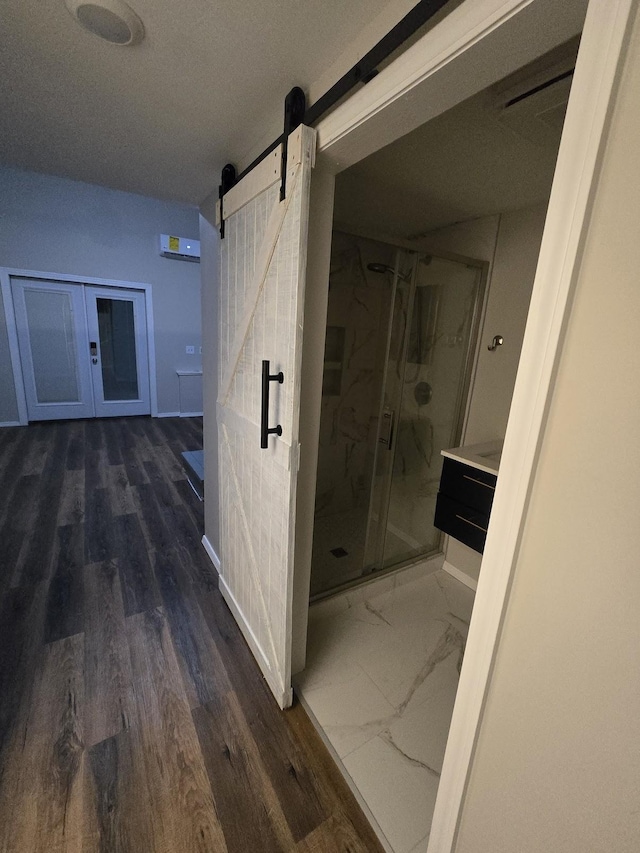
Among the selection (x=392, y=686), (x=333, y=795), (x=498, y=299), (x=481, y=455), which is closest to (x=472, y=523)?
(x=481, y=455)

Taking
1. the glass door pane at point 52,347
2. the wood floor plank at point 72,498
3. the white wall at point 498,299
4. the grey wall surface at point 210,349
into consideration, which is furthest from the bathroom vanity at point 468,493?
the glass door pane at point 52,347

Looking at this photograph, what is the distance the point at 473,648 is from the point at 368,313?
2.31m

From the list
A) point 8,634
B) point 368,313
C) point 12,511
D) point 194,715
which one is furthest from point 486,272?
point 12,511

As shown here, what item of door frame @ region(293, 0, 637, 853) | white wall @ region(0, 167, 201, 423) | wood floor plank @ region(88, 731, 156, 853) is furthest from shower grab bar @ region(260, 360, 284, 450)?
white wall @ region(0, 167, 201, 423)

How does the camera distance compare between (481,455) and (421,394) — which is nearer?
(481,455)

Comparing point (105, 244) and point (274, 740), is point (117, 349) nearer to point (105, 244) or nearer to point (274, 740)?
point (105, 244)

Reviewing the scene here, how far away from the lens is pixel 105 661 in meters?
1.61

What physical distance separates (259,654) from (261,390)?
46.9 inches

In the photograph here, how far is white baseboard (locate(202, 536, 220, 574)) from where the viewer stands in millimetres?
2257

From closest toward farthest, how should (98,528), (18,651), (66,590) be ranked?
(18,651), (66,590), (98,528)

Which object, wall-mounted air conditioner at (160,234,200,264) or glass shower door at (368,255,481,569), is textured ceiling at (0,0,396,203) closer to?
glass shower door at (368,255,481,569)

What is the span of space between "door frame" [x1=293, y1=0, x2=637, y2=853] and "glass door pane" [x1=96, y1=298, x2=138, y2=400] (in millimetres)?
5381

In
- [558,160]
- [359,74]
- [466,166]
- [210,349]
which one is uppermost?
[466,166]

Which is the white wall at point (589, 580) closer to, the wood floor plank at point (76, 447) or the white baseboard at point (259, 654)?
the white baseboard at point (259, 654)
